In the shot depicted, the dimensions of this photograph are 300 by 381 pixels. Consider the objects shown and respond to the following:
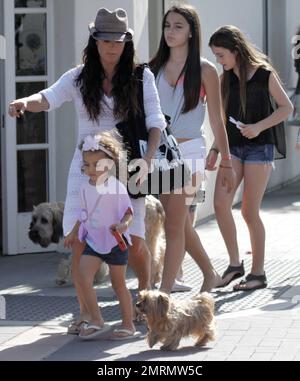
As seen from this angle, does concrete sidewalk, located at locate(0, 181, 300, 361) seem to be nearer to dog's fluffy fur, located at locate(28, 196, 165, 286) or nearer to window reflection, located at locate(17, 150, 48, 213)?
dog's fluffy fur, located at locate(28, 196, 165, 286)

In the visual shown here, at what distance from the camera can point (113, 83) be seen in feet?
23.6

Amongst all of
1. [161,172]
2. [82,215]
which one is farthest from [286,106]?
[82,215]

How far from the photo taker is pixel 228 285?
29.0 ft

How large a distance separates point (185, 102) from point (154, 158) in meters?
0.78

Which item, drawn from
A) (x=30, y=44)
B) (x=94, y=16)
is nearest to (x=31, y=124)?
(x=30, y=44)

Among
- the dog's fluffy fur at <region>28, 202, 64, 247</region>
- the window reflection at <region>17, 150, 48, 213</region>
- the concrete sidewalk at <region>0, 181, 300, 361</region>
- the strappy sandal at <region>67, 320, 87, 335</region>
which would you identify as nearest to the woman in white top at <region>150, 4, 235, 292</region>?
the concrete sidewalk at <region>0, 181, 300, 361</region>

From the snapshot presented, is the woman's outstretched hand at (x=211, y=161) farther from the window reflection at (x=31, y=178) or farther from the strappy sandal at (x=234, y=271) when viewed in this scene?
the window reflection at (x=31, y=178)

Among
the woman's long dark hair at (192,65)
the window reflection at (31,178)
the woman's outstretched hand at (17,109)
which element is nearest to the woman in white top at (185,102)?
the woman's long dark hair at (192,65)

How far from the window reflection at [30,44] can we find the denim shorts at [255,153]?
2337 millimetres

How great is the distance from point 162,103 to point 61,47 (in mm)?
2465

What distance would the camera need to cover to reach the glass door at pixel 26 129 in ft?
32.8

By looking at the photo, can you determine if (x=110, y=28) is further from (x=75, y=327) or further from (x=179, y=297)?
(x=179, y=297)

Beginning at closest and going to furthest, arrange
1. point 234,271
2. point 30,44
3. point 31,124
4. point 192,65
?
1. point 192,65
2. point 234,271
3. point 30,44
4. point 31,124

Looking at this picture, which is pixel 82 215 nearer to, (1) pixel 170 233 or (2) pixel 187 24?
(1) pixel 170 233
